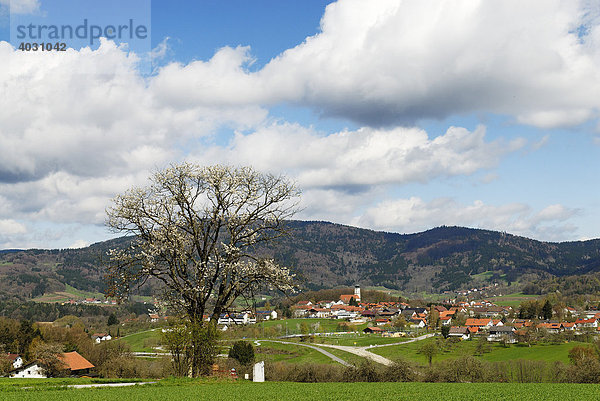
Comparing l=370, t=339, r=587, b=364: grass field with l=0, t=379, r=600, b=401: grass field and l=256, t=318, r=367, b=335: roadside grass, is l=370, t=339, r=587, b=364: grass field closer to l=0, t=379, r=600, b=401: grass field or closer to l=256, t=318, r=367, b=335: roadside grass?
l=256, t=318, r=367, b=335: roadside grass

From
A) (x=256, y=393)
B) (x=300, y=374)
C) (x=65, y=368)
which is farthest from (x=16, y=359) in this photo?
(x=256, y=393)

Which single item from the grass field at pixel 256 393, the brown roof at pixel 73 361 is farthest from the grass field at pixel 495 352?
the grass field at pixel 256 393

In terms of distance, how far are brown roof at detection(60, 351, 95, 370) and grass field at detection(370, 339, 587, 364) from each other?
51642mm

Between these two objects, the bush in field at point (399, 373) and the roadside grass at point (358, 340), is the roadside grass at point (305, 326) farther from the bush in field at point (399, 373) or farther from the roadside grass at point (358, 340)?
the bush in field at point (399, 373)

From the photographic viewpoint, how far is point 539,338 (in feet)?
390

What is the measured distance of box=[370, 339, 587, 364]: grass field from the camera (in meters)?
96.4

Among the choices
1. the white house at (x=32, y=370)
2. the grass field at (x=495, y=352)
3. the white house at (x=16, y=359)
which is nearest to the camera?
the white house at (x=32, y=370)

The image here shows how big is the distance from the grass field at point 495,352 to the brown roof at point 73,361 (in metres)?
51.6

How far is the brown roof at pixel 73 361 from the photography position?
80819mm

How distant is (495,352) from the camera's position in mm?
109375

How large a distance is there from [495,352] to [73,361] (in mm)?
82043

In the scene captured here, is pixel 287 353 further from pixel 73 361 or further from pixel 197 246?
pixel 197 246

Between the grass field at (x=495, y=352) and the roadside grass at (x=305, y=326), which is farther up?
the roadside grass at (x=305, y=326)

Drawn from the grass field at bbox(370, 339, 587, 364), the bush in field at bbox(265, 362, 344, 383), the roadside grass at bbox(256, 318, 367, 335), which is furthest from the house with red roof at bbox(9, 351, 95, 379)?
the roadside grass at bbox(256, 318, 367, 335)
